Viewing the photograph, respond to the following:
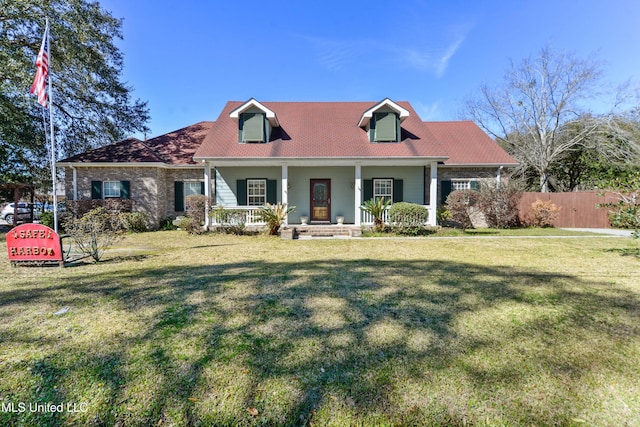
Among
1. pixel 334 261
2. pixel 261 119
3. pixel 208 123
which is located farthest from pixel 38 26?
pixel 334 261

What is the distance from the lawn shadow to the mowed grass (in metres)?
0.02

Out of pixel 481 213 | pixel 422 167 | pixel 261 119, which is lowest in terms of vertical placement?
pixel 481 213

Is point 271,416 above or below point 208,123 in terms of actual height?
below

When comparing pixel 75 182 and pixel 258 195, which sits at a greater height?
pixel 75 182

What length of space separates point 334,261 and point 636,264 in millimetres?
6851

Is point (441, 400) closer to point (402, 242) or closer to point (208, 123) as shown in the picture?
point (402, 242)

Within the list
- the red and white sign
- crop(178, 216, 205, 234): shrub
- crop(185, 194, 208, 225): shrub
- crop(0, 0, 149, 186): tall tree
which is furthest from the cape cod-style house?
the red and white sign

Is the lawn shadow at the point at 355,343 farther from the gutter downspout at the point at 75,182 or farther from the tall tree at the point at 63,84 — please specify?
the tall tree at the point at 63,84

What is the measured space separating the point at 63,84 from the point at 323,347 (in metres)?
23.2

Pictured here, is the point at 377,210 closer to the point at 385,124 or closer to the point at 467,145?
the point at 385,124

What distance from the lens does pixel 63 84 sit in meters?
17.9

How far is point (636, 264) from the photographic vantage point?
6797 millimetres

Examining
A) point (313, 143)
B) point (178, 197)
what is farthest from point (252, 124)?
point (178, 197)

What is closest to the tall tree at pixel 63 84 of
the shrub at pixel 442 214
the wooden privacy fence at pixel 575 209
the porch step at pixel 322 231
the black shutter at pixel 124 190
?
the black shutter at pixel 124 190
